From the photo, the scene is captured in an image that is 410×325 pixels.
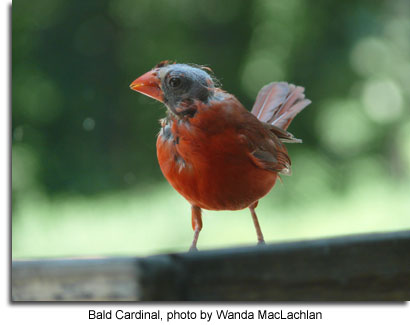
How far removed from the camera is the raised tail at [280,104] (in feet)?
6.41

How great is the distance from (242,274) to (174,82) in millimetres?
740

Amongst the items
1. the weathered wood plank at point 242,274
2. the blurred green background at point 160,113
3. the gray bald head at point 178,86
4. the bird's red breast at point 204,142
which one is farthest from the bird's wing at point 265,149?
the blurred green background at point 160,113

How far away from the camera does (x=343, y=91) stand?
4645 millimetres

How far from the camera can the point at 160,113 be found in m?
3.43

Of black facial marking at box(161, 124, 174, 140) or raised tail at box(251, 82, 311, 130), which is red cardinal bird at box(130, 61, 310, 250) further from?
raised tail at box(251, 82, 311, 130)

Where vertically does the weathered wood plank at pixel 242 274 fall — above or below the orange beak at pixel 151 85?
below

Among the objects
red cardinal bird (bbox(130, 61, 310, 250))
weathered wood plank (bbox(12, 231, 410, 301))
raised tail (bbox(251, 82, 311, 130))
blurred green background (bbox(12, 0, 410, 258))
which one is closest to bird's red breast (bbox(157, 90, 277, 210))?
red cardinal bird (bbox(130, 61, 310, 250))

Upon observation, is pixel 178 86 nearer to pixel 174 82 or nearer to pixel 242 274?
pixel 174 82

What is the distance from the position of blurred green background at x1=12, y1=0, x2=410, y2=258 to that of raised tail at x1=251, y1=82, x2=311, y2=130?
1.64m

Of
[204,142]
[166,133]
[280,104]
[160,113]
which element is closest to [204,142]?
[204,142]

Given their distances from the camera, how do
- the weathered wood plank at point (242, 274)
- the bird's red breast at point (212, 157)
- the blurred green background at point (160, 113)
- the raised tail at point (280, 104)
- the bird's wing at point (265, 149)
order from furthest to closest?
the blurred green background at point (160, 113), the raised tail at point (280, 104), the bird's wing at point (265, 149), the bird's red breast at point (212, 157), the weathered wood plank at point (242, 274)

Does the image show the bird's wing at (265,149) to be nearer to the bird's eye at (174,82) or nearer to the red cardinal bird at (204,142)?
the red cardinal bird at (204,142)
